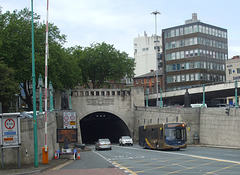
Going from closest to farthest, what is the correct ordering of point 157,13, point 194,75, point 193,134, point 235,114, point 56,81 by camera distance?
point 235,114 < point 193,134 < point 56,81 < point 157,13 < point 194,75

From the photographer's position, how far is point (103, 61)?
81688 mm

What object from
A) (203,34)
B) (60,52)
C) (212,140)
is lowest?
(212,140)

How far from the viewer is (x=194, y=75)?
8131 cm

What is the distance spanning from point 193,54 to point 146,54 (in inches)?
1703

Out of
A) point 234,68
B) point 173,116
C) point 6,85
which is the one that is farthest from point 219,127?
point 234,68

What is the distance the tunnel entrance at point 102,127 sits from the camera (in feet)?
254

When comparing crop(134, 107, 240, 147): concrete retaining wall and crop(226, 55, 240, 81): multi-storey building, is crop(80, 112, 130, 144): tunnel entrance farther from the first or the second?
crop(226, 55, 240, 81): multi-storey building

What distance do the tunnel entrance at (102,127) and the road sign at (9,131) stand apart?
51.1 metres

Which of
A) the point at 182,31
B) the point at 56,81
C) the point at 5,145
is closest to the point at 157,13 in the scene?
the point at 182,31

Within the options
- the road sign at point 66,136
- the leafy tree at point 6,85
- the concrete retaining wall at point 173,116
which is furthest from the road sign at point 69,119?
the road sign at point 66,136

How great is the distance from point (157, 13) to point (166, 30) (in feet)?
65.8

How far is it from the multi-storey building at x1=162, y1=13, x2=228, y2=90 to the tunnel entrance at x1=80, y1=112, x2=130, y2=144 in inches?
650

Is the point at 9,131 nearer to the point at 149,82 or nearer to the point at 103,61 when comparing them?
the point at 103,61

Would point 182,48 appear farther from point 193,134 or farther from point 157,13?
point 193,134
